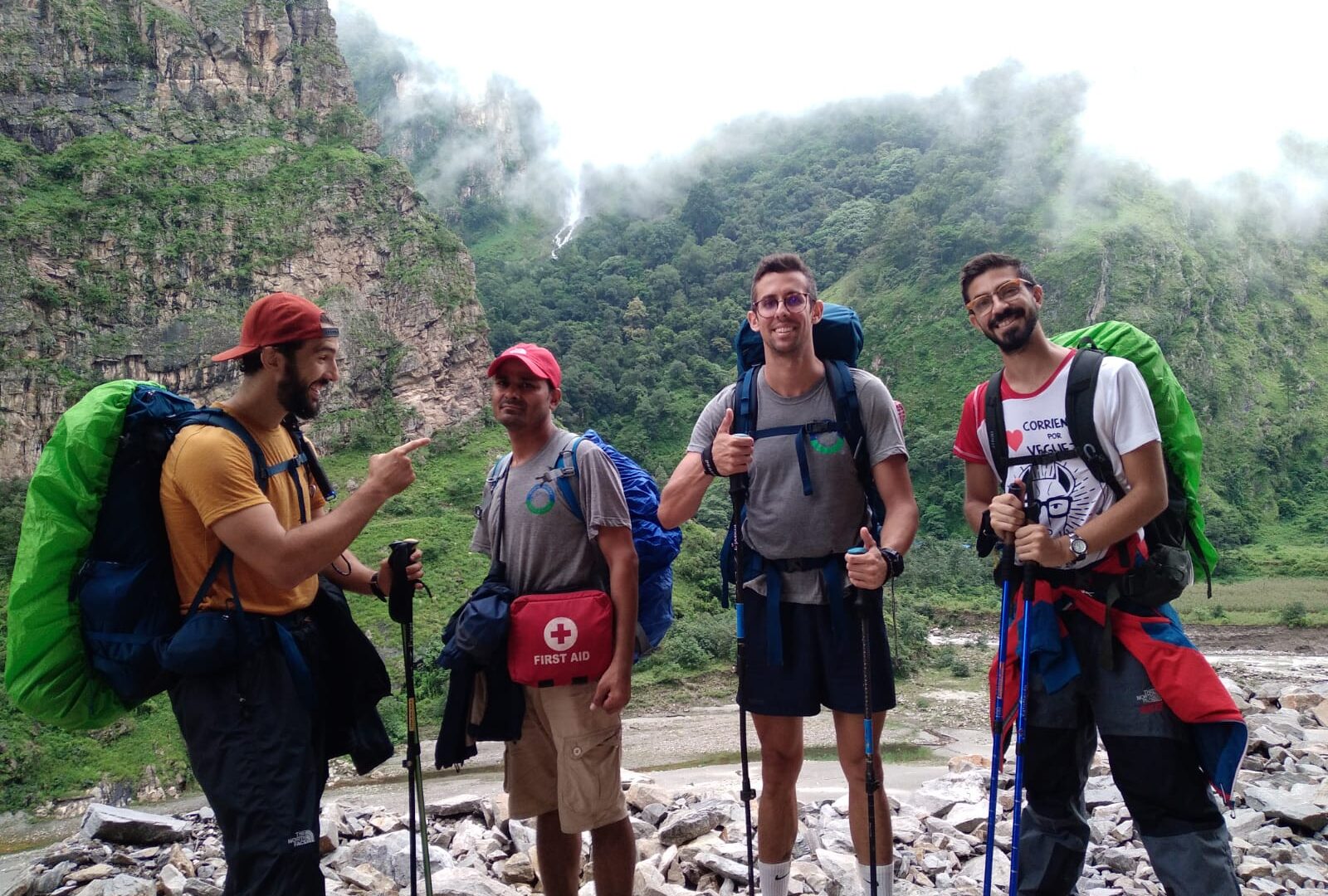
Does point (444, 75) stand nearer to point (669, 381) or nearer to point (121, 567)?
point (669, 381)

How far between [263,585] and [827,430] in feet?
6.57

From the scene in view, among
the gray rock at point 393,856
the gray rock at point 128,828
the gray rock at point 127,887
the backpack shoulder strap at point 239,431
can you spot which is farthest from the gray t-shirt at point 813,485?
the gray rock at point 128,828

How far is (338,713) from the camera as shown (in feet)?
10.0

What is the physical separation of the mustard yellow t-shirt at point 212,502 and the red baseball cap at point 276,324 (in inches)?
9.3

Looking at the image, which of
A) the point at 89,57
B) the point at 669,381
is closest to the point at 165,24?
the point at 89,57

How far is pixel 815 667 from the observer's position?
329 cm

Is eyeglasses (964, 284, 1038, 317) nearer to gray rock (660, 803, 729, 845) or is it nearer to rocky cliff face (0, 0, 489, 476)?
gray rock (660, 803, 729, 845)

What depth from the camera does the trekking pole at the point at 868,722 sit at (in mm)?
3074

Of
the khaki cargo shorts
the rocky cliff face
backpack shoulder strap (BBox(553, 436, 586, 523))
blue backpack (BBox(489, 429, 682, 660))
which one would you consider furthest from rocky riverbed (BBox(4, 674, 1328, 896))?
the rocky cliff face

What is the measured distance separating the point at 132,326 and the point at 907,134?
83140 millimetres

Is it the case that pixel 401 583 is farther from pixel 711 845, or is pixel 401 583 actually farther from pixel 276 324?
pixel 711 845

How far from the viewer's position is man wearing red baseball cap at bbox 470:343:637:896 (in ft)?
10.7

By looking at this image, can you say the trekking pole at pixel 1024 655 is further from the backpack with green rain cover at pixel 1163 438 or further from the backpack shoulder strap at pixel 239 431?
the backpack shoulder strap at pixel 239 431

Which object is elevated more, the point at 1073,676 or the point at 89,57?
the point at 89,57
